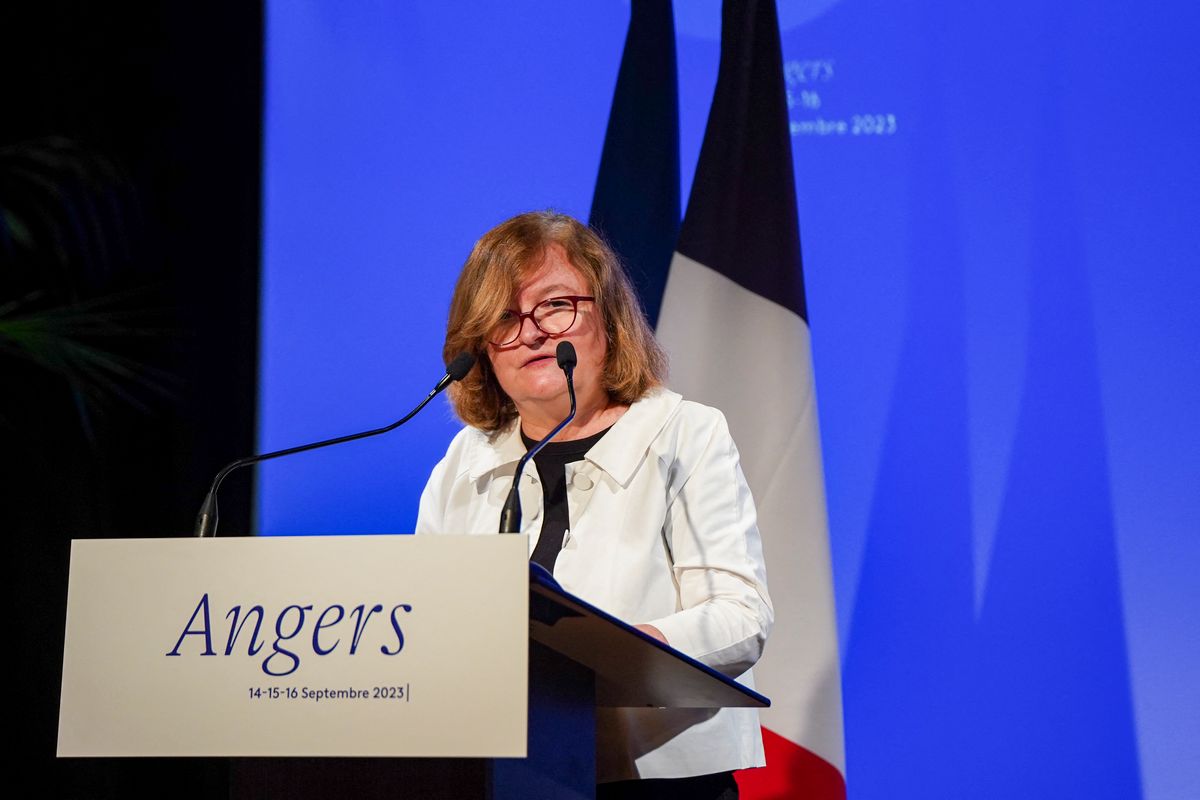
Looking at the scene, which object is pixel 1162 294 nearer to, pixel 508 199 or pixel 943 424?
pixel 943 424

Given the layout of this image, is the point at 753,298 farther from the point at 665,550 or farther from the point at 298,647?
the point at 298,647

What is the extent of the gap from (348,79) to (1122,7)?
1994 millimetres

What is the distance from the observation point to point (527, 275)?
6.31 ft

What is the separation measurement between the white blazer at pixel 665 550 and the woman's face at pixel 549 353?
10cm

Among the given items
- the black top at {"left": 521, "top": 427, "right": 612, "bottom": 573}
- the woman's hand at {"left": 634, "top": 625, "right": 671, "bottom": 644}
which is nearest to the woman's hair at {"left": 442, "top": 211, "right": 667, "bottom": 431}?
the black top at {"left": 521, "top": 427, "right": 612, "bottom": 573}

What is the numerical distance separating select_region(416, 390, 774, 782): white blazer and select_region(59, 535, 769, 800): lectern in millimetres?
425

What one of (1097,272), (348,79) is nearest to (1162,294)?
(1097,272)

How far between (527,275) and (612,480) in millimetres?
415

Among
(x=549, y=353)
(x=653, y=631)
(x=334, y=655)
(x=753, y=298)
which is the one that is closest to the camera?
(x=334, y=655)

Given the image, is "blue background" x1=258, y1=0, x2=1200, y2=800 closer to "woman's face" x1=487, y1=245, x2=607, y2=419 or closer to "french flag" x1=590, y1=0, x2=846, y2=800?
"french flag" x1=590, y1=0, x2=846, y2=800

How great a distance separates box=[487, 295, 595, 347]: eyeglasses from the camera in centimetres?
190

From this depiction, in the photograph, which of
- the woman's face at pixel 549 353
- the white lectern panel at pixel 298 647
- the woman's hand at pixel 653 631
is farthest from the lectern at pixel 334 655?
the woman's face at pixel 549 353

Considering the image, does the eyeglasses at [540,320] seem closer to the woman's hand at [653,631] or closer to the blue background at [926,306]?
the woman's hand at [653,631]

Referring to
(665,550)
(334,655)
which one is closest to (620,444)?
(665,550)
